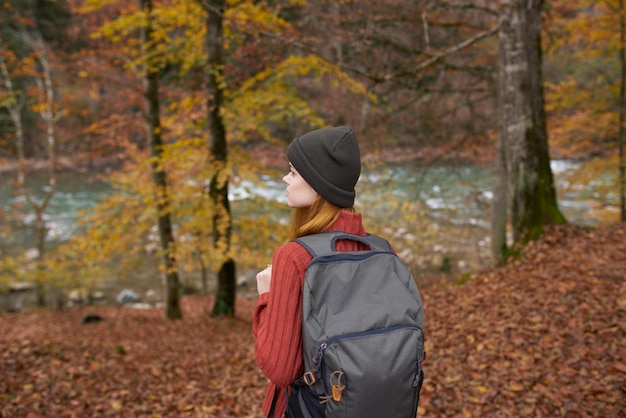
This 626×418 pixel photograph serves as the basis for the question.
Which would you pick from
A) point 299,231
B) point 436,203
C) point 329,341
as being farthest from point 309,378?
point 436,203

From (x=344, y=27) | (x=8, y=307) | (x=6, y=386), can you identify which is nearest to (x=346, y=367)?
(x=6, y=386)

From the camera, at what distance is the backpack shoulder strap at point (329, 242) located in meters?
1.60

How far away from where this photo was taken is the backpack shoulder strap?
160 centimetres

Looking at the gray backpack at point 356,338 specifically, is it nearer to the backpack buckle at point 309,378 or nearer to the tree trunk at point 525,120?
the backpack buckle at point 309,378

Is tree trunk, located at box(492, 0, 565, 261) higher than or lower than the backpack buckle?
higher

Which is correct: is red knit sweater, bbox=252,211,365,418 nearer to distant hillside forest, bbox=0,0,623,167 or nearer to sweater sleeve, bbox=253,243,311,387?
sweater sleeve, bbox=253,243,311,387

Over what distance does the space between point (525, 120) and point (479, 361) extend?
3817 mm

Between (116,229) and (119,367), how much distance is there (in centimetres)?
368

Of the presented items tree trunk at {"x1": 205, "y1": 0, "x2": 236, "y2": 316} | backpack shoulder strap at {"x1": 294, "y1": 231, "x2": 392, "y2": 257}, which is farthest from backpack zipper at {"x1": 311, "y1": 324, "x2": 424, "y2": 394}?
tree trunk at {"x1": 205, "y1": 0, "x2": 236, "y2": 316}

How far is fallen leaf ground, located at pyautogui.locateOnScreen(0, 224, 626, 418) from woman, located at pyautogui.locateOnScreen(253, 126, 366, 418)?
2.84m

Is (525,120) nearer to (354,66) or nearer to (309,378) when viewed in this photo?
(354,66)

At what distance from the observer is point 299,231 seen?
1.76m

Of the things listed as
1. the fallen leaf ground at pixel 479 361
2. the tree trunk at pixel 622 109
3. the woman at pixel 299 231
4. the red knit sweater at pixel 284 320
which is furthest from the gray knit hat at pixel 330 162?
the tree trunk at pixel 622 109

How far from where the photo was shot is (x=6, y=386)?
4.60 metres
